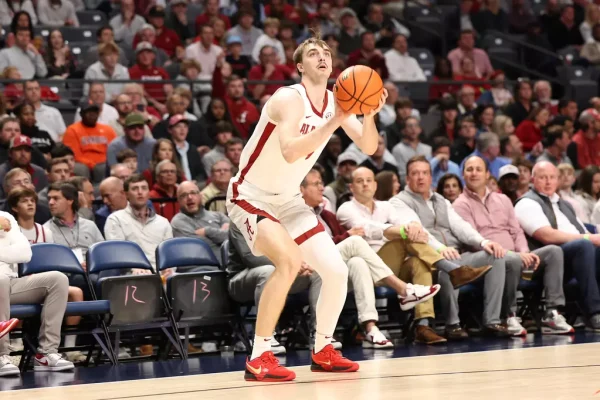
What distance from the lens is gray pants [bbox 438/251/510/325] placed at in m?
9.49

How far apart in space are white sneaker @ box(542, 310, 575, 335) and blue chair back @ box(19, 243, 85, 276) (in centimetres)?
426

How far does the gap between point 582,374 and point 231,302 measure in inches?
145

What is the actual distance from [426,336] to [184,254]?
7.34 feet

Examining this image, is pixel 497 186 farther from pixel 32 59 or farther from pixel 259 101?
pixel 32 59

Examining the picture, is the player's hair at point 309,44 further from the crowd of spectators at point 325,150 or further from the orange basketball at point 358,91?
the crowd of spectators at point 325,150

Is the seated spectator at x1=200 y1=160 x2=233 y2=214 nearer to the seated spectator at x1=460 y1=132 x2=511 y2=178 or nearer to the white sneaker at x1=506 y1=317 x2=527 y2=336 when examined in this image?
the white sneaker at x1=506 y1=317 x2=527 y2=336

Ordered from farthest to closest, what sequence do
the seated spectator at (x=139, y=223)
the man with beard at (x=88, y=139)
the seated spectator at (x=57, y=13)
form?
the seated spectator at (x=57, y=13)
the man with beard at (x=88, y=139)
the seated spectator at (x=139, y=223)

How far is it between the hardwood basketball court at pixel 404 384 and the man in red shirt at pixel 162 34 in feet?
→ 29.4

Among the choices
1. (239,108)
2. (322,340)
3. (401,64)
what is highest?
(401,64)

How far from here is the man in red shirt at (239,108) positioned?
1354 cm

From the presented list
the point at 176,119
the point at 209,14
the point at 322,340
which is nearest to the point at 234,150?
the point at 176,119

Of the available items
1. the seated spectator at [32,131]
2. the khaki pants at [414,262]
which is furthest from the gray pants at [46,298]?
the seated spectator at [32,131]

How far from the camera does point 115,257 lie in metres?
8.96

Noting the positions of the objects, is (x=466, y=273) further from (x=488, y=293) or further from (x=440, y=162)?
(x=440, y=162)
